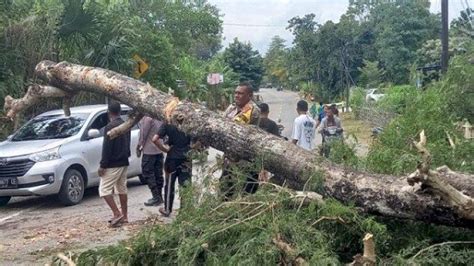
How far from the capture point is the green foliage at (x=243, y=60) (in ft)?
232

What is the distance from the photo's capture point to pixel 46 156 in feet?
34.1

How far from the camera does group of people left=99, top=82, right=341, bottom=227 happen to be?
700 cm

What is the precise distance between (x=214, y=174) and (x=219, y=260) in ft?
4.44

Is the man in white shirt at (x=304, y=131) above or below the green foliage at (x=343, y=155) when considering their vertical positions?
below

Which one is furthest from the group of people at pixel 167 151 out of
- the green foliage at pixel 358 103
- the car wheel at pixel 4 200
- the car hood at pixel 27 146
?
the green foliage at pixel 358 103

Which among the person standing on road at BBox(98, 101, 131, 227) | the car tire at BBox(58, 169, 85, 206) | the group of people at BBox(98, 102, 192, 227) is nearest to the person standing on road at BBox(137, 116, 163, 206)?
the group of people at BBox(98, 102, 192, 227)

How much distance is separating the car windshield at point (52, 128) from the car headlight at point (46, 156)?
0.52 meters

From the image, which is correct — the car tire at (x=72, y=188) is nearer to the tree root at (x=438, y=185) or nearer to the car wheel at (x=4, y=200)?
the car wheel at (x=4, y=200)

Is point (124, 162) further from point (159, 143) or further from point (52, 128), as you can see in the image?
point (52, 128)

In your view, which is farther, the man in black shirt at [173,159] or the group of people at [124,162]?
the man in black shirt at [173,159]

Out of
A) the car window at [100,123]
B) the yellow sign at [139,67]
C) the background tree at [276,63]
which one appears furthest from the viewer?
the background tree at [276,63]

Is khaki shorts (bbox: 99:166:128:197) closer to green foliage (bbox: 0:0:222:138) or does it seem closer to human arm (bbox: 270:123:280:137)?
human arm (bbox: 270:123:280:137)

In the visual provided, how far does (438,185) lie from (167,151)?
5.56 metres

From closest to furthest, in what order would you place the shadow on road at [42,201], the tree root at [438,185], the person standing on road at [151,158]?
the tree root at [438,185], the person standing on road at [151,158], the shadow on road at [42,201]
